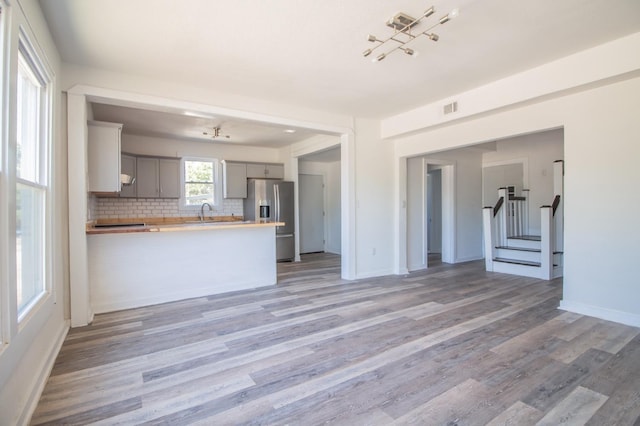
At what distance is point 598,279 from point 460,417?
8.58 ft

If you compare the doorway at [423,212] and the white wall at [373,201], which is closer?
the white wall at [373,201]

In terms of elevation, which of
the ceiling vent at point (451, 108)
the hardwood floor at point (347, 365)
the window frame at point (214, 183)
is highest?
the ceiling vent at point (451, 108)

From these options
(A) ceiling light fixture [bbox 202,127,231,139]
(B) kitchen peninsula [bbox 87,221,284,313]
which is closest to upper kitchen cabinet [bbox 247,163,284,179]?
(A) ceiling light fixture [bbox 202,127,231,139]

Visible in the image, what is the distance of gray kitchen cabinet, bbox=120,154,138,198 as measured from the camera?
5500 millimetres

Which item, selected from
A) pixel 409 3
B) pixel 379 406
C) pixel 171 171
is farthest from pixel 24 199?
pixel 171 171

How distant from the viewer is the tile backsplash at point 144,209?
18.7 feet

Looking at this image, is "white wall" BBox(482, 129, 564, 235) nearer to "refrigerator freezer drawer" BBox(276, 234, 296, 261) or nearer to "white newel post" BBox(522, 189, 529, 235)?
"white newel post" BBox(522, 189, 529, 235)

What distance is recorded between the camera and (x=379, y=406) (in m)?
1.90

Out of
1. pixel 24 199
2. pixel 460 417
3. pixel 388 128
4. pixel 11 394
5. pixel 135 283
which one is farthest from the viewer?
pixel 388 128

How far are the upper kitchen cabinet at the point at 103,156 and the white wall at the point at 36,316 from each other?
0.49 meters

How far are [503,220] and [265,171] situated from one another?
4.90 metres

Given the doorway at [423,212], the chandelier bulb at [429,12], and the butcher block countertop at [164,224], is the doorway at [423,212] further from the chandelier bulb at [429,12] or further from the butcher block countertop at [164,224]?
the chandelier bulb at [429,12]

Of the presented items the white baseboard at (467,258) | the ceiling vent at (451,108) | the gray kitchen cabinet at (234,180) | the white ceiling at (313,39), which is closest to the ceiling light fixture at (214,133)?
the gray kitchen cabinet at (234,180)

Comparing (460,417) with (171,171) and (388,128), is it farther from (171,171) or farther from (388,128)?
(171,171)
